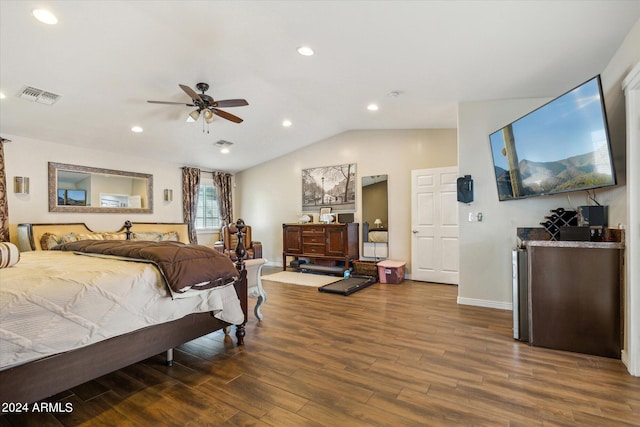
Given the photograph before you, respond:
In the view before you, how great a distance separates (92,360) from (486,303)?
3.99 m

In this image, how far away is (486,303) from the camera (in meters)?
3.80

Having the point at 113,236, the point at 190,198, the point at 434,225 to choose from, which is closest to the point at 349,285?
the point at 434,225

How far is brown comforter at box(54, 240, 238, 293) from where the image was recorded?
6.68ft

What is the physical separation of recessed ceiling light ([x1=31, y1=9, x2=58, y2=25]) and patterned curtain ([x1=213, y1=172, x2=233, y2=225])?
5.00 metres

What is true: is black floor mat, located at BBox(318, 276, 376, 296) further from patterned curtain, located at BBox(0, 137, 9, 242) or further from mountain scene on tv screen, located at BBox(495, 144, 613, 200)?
patterned curtain, located at BBox(0, 137, 9, 242)

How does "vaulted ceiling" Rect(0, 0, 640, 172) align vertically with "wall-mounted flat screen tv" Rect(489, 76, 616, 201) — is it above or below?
above

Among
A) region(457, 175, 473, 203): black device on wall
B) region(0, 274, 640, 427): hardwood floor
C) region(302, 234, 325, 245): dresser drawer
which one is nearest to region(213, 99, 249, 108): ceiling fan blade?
region(0, 274, 640, 427): hardwood floor

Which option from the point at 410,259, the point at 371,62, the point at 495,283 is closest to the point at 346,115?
the point at 371,62

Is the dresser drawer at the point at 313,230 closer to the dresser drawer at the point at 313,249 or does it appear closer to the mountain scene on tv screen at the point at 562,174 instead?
the dresser drawer at the point at 313,249

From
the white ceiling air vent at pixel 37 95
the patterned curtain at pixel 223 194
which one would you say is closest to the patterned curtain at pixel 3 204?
the white ceiling air vent at pixel 37 95

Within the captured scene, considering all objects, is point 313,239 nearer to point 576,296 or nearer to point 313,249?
point 313,249

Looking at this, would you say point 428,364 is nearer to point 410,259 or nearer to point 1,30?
point 410,259

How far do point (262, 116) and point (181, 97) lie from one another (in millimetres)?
1308

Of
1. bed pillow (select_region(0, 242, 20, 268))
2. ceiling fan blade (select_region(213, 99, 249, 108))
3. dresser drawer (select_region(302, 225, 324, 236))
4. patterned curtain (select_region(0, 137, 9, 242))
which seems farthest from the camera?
dresser drawer (select_region(302, 225, 324, 236))
